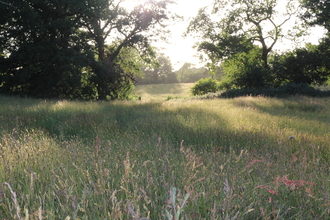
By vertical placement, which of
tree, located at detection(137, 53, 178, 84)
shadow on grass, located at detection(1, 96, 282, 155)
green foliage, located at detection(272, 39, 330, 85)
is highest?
tree, located at detection(137, 53, 178, 84)

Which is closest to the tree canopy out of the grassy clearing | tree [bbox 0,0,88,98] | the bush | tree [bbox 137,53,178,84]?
tree [bbox 0,0,88,98]

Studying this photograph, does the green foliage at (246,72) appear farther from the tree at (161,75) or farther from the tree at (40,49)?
the tree at (161,75)

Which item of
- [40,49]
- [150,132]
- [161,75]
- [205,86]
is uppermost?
[161,75]

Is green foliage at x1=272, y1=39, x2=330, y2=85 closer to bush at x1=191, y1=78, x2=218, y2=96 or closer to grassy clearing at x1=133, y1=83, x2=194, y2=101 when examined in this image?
bush at x1=191, y1=78, x2=218, y2=96

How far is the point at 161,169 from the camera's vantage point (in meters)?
2.93

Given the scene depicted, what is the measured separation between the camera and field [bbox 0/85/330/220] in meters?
1.83

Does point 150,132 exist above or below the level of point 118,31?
below

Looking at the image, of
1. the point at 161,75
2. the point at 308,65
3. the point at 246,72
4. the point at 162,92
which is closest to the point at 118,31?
the point at 246,72

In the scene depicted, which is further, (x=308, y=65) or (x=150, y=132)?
(x=308, y=65)

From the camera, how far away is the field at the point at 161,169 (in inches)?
72.0

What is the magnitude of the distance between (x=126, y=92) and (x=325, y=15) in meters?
18.7

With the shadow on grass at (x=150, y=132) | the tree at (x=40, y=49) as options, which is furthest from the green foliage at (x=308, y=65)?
the shadow on grass at (x=150, y=132)

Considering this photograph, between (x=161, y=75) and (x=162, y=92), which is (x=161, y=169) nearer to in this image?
(x=162, y=92)

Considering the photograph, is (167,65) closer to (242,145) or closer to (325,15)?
(325,15)
